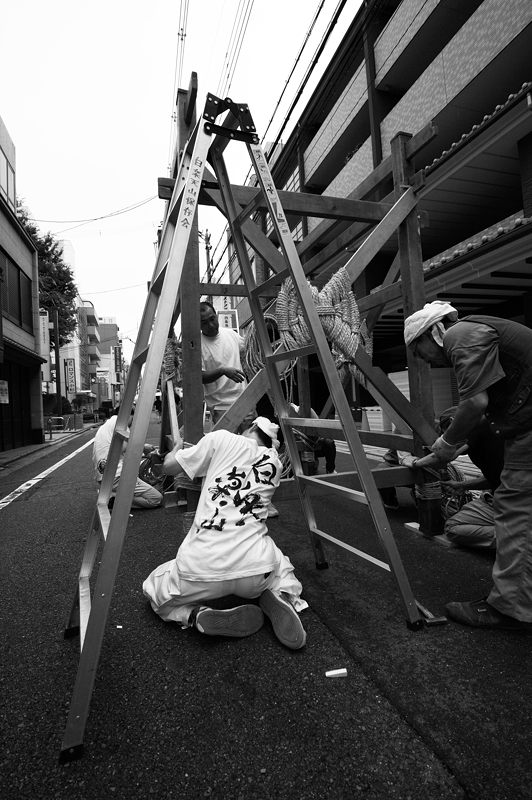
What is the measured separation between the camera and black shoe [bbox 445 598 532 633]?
2188 millimetres

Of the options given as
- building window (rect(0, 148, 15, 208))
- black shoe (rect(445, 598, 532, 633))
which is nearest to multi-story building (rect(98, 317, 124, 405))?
building window (rect(0, 148, 15, 208))

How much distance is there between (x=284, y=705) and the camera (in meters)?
1.73

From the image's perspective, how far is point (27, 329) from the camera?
52.7 feet

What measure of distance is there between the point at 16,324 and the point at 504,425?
16.0m

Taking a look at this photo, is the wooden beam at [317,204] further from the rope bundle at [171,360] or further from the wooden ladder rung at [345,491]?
the wooden ladder rung at [345,491]

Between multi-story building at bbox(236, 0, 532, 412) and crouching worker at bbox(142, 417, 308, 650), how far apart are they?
2.11 meters

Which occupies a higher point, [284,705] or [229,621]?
[229,621]

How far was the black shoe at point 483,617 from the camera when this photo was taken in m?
2.19

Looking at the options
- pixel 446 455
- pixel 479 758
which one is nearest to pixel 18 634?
pixel 479 758

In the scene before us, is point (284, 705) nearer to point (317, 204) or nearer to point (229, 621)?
point (229, 621)

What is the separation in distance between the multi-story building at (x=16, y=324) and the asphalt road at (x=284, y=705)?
12289 mm

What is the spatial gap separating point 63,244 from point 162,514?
51.5m

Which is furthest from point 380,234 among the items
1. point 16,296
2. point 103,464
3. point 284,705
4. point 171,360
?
point 16,296

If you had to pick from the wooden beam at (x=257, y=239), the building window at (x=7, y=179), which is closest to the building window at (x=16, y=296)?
the building window at (x=7, y=179)
